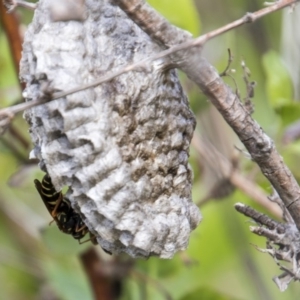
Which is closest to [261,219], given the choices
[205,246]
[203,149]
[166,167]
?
[166,167]

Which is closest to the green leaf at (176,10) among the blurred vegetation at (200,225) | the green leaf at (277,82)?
the blurred vegetation at (200,225)

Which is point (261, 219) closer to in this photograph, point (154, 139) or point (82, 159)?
point (154, 139)

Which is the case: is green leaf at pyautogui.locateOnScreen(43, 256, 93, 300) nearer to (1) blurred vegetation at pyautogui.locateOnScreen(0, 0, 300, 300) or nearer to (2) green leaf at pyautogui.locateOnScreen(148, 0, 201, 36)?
(1) blurred vegetation at pyautogui.locateOnScreen(0, 0, 300, 300)

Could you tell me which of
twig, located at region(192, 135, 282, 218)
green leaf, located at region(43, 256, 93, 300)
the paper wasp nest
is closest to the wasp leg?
the paper wasp nest

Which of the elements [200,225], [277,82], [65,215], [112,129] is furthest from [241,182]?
[112,129]

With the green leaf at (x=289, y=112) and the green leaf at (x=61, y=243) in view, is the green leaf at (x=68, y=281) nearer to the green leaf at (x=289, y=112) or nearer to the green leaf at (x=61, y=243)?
the green leaf at (x=61, y=243)

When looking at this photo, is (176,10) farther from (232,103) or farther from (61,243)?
(232,103)
